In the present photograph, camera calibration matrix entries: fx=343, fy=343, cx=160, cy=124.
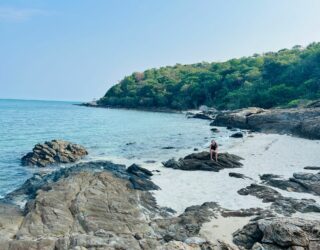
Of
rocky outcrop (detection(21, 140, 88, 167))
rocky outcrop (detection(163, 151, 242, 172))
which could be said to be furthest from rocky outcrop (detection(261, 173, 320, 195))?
rocky outcrop (detection(21, 140, 88, 167))

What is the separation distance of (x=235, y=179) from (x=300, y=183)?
3.51m

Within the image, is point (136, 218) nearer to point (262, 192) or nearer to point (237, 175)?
point (262, 192)

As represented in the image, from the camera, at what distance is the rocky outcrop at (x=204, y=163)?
880 inches

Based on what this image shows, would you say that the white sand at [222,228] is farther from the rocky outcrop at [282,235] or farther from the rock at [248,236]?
the rocky outcrop at [282,235]

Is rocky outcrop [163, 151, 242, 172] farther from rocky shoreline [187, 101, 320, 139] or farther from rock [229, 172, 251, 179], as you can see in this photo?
rocky shoreline [187, 101, 320, 139]

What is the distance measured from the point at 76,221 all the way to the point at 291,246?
7.10 m

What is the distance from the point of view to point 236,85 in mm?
105188

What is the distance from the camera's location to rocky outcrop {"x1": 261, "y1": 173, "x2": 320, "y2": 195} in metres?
17.1

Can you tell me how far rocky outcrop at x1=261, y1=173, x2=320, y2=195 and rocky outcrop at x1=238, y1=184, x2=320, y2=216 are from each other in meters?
1.36

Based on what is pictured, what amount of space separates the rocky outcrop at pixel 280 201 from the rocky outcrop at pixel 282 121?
2310 cm

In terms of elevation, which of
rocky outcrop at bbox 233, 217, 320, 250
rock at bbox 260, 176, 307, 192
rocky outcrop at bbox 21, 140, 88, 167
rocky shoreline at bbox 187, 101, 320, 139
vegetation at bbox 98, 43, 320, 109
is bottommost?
rocky outcrop at bbox 21, 140, 88, 167

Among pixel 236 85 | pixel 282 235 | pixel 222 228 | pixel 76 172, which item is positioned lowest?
pixel 222 228

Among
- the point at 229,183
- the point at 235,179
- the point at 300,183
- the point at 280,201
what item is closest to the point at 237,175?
the point at 235,179

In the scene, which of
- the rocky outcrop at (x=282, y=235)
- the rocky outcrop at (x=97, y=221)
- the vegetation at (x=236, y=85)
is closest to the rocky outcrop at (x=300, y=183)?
the rocky outcrop at (x=97, y=221)
